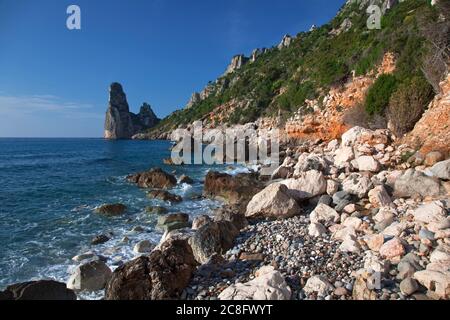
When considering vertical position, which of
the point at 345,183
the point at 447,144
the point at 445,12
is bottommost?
the point at 345,183

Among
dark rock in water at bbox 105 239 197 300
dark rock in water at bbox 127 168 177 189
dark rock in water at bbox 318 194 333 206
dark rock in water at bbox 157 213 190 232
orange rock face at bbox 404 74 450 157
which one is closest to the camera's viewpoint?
dark rock in water at bbox 105 239 197 300

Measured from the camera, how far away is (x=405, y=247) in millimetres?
6629

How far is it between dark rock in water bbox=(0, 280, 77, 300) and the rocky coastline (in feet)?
0.08

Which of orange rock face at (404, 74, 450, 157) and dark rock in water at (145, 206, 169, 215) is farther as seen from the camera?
dark rock in water at (145, 206, 169, 215)

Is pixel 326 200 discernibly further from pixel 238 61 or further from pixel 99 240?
pixel 238 61

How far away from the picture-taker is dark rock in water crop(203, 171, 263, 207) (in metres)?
16.0

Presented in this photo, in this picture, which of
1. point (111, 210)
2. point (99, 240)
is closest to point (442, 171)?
point (99, 240)

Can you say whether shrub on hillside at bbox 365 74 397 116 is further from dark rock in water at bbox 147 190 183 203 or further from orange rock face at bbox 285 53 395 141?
dark rock in water at bbox 147 190 183 203

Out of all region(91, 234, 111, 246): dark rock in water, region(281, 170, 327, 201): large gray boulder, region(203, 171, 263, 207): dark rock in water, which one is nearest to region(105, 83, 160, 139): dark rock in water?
region(203, 171, 263, 207): dark rock in water

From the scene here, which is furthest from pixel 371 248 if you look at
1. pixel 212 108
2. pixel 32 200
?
pixel 212 108

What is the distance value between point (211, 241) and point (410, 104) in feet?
44.1
